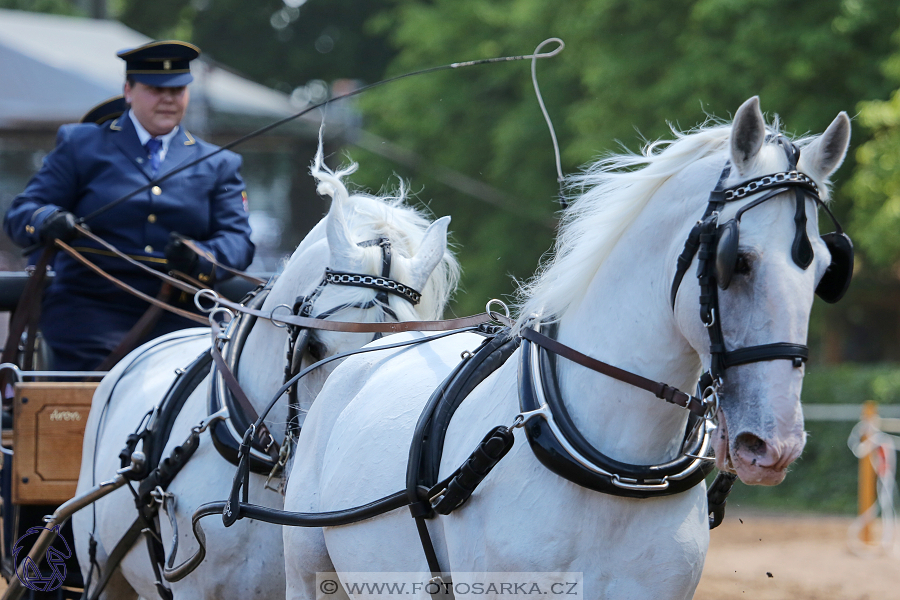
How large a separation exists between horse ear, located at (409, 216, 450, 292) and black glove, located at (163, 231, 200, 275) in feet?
3.85

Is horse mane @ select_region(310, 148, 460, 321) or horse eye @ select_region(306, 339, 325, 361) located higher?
horse mane @ select_region(310, 148, 460, 321)

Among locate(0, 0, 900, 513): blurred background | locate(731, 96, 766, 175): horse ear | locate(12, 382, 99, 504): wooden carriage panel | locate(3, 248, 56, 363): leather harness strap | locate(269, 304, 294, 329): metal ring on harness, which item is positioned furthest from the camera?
locate(0, 0, 900, 513): blurred background

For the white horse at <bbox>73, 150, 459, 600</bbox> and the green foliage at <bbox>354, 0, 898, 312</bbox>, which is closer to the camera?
the white horse at <bbox>73, 150, 459, 600</bbox>

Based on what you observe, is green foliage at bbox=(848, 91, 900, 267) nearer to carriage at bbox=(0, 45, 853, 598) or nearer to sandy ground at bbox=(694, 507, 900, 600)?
sandy ground at bbox=(694, 507, 900, 600)

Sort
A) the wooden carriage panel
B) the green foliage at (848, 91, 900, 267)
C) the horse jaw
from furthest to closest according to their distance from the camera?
the green foliage at (848, 91, 900, 267) < the wooden carriage panel < the horse jaw

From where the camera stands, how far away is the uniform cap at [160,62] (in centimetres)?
438

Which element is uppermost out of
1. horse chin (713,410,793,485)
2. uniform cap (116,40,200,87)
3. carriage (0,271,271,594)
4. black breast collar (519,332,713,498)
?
uniform cap (116,40,200,87)

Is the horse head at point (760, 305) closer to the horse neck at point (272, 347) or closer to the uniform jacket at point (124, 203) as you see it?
the horse neck at point (272, 347)

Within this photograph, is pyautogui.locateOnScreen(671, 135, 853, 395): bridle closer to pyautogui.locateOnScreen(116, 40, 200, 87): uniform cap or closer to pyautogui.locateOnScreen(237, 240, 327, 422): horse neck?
pyautogui.locateOnScreen(237, 240, 327, 422): horse neck

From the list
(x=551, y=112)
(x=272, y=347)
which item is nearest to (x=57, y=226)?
(x=272, y=347)

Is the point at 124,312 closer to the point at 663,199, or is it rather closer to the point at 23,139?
the point at 663,199

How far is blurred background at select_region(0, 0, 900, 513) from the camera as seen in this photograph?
437 inches

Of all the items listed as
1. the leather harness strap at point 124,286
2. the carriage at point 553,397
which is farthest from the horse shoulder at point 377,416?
the leather harness strap at point 124,286

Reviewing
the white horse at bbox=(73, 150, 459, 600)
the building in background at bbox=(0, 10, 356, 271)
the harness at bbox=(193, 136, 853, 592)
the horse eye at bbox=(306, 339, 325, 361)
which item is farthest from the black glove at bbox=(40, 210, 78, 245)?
A: the building in background at bbox=(0, 10, 356, 271)
